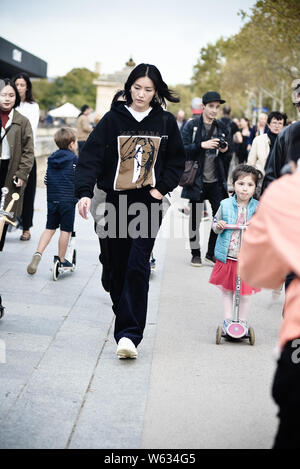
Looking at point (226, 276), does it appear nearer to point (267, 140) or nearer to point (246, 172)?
point (246, 172)

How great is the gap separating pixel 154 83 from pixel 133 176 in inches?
26.7

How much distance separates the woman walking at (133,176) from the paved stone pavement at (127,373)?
43cm

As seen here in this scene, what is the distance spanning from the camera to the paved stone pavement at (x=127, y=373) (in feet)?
13.4

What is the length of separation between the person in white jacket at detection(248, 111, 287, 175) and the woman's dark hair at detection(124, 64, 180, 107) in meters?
4.24

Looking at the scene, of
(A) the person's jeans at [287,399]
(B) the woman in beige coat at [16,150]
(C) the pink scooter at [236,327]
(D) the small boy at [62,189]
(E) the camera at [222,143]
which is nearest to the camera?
(A) the person's jeans at [287,399]

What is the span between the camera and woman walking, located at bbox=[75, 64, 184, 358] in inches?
212

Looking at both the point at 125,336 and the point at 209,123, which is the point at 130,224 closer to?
the point at 125,336

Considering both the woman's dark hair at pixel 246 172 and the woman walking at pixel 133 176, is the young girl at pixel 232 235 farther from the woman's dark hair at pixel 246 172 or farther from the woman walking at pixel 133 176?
the woman walking at pixel 133 176

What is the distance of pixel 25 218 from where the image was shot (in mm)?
10430

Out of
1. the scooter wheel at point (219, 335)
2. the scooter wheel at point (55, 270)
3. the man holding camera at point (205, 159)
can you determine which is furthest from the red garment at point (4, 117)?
the scooter wheel at point (219, 335)

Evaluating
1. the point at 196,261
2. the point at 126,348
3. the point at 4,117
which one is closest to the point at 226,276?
the point at 126,348

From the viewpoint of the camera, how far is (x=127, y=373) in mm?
5117
